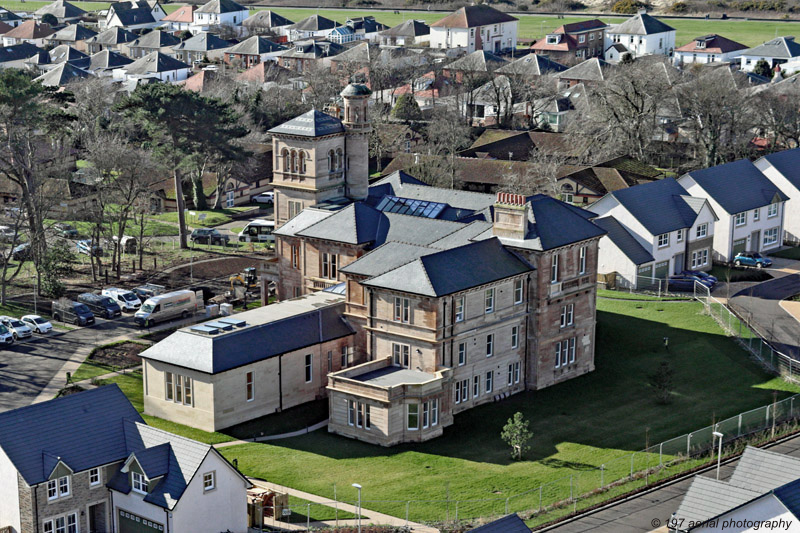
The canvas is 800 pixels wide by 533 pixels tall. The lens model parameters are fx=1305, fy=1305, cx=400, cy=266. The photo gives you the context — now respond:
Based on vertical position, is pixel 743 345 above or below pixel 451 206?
below

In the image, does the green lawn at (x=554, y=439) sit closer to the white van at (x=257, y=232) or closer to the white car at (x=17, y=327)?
the white car at (x=17, y=327)

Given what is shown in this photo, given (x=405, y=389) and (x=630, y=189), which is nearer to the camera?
(x=405, y=389)

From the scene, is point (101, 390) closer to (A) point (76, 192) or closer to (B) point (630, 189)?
(B) point (630, 189)

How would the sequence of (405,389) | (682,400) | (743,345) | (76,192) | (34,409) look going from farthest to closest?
(76,192) → (743,345) → (682,400) → (405,389) → (34,409)

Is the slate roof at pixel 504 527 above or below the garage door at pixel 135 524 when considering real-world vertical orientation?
above

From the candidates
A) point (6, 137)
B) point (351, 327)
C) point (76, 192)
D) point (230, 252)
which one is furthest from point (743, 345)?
point (76, 192)

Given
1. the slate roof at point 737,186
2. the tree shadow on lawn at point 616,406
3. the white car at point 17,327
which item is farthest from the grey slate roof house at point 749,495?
the slate roof at point 737,186

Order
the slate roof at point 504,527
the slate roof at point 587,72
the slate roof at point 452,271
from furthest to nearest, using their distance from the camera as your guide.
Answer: the slate roof at point 587,72 → the slate roof at point 452,271 → the slate roof at point 504,527

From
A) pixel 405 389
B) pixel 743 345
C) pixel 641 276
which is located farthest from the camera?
pixel 641 276
